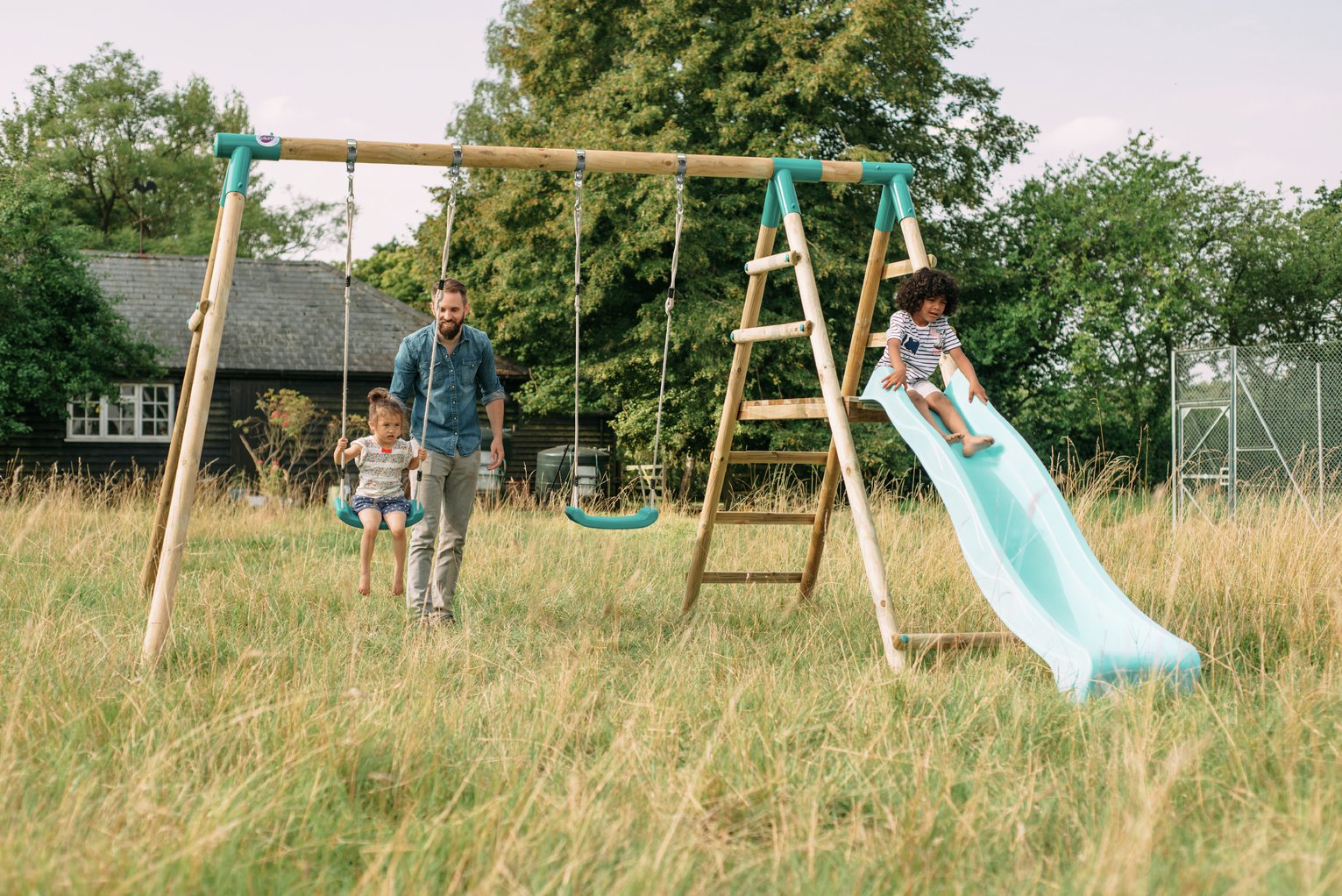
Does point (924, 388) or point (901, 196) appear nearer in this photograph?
point (924, 388)

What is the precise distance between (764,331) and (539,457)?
51.4 feet

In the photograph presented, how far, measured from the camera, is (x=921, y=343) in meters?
5.93

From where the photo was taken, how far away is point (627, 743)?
356 centimetres

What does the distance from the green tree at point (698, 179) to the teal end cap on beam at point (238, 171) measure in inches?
467

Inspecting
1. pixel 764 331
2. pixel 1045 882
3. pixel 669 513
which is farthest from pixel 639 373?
pixel 1045 882

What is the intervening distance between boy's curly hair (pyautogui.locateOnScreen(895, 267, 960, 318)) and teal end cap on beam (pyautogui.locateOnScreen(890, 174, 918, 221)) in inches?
12.7

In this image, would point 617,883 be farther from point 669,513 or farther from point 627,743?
point 669,513

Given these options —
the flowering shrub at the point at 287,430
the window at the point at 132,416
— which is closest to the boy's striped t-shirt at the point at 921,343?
the flowering shrub at the point at 287,430

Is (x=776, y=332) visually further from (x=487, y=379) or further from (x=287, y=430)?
(x=287, y=430)

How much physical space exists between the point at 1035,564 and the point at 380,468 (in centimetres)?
320

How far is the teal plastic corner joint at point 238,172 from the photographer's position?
520cm

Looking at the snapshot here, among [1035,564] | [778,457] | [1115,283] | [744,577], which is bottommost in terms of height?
[744,577]

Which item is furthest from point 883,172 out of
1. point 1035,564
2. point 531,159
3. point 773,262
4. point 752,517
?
point 1035,564

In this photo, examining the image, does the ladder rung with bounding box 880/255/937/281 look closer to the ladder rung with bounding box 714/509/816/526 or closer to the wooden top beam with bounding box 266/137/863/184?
the wooden top beam with bounding box 266/137/863/184
